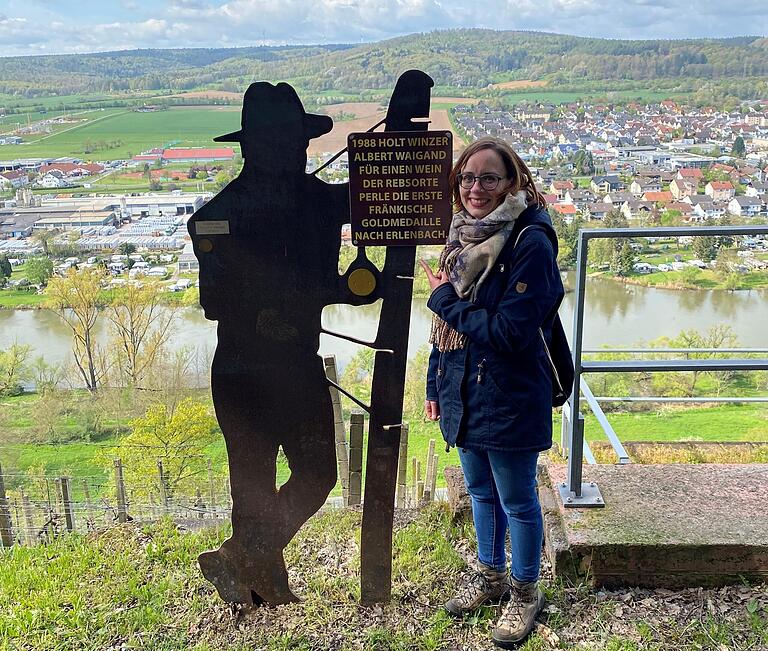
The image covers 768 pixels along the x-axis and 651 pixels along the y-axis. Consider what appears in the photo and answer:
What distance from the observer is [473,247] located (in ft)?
5.95

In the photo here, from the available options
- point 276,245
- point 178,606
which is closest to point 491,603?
point 178,606

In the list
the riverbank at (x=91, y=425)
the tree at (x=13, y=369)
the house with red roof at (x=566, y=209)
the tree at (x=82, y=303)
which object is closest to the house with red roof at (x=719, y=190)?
the house with red roof at (x=566, y=209)

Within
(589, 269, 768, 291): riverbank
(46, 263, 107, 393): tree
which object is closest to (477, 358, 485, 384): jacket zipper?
(589, 269, 768, 291): riverbank

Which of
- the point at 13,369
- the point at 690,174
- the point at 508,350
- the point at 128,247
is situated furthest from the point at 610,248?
the point at 13,369

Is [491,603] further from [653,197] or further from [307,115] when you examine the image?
[653,197]

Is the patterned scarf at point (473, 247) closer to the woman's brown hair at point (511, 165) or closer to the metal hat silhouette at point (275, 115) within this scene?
the woman's brown hair at point (511, 165)

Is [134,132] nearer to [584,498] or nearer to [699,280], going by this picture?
[699,280]

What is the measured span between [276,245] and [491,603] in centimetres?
144

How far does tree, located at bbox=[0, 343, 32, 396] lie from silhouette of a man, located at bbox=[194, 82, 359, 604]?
52.5ft

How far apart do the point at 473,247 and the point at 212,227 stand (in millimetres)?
881

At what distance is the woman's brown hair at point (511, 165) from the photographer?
6.00 ft

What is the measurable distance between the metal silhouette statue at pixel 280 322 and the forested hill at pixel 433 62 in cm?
62

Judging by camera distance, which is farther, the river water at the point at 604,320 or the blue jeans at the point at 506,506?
the river water at the point at 604,320

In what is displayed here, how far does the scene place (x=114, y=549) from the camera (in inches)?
112
